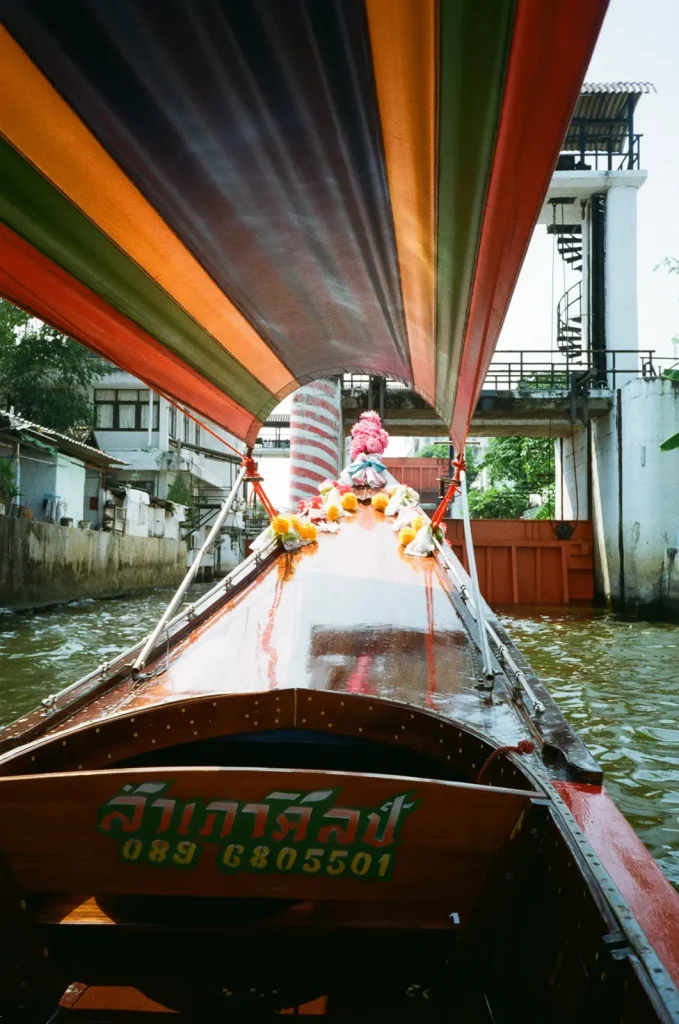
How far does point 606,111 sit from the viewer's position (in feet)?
65.5

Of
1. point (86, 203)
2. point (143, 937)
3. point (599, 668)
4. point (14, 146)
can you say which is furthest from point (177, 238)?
point (599, 668)

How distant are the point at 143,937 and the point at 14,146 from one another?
242cm

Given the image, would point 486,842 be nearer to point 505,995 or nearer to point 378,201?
point 505,995

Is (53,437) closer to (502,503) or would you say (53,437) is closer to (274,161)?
(274,161)

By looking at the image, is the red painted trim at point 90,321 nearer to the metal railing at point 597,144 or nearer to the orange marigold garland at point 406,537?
the orange marigold garland at point 406,537

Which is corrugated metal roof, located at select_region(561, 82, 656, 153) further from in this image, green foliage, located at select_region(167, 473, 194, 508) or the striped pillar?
green foliage, located at select_region(167, 473, 194, 508)

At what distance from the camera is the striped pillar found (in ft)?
44.4

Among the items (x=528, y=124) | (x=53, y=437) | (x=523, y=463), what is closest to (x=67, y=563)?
(x=53, y=437)

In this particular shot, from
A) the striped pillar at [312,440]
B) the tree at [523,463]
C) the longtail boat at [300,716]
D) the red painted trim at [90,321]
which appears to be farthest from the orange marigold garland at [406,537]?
the tree at [523,463]

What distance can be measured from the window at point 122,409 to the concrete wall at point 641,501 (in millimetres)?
18153

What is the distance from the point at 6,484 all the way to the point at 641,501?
1345 cm

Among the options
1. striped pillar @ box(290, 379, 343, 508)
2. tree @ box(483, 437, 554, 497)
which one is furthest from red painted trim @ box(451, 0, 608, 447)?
tree @ box(483, 437, 554, 497)

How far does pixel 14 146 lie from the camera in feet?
6.94

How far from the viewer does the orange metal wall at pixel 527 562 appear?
15.1 metres
